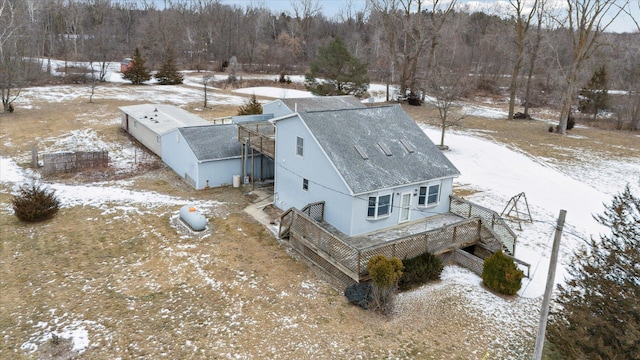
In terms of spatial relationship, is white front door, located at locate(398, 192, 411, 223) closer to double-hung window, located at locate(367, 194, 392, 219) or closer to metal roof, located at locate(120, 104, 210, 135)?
double-hung window, located at locate(367, 194, 392, 219)

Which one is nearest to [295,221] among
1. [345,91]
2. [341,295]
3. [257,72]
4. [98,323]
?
[341,295]

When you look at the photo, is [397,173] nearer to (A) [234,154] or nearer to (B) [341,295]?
(B) [341,295]


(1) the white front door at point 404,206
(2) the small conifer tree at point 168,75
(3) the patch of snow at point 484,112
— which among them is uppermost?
(2) the small conifer tree at point 168,75

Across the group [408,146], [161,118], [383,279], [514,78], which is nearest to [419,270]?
[383,279]

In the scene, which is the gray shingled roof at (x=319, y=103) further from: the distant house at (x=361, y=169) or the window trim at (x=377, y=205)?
the window trim at (x=377, y=205)

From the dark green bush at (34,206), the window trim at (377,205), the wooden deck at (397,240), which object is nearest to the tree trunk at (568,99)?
the wooden deck at (397,240)

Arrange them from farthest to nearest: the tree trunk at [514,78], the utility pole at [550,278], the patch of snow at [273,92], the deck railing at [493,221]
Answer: the patch of snow at [273,92]
the tree trunk at [514,78]
the deck railing at [493,221]
the utility pole at [550,278]

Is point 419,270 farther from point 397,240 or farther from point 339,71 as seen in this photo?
point 339,71

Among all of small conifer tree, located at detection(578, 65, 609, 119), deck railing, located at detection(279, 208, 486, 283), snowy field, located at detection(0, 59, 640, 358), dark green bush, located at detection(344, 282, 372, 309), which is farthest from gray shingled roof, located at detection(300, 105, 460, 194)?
small conifer tree, located at detection(578, 65, 609, 119)
